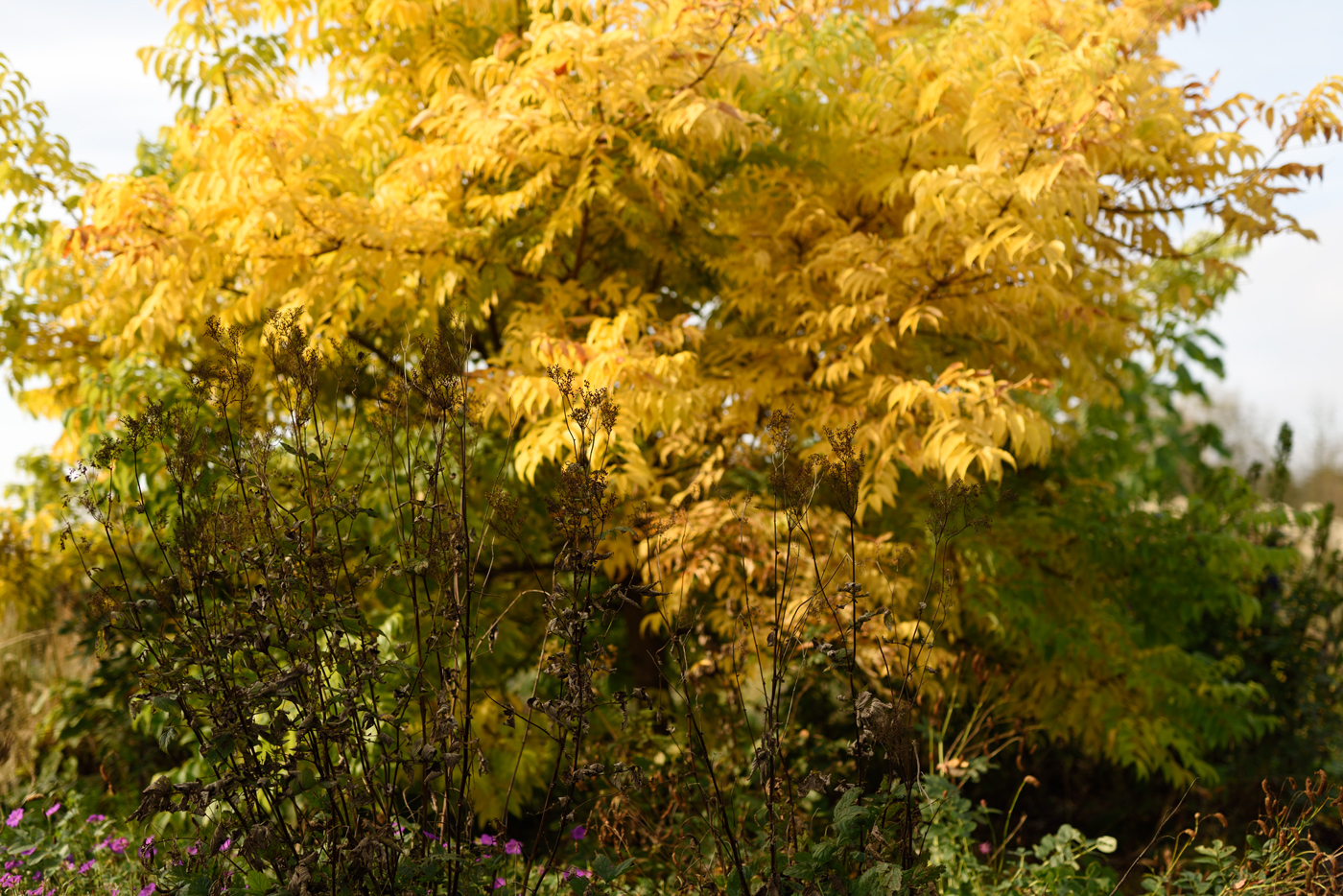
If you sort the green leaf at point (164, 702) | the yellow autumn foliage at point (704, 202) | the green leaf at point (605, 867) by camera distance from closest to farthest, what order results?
the green leaf at point (164, 702) < the green leaf at point (605, 867) < the yellow autumn foliage at point (704, 202)

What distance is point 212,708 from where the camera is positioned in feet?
6.82

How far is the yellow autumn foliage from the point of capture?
342cm

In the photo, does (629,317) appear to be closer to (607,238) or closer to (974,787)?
(607,238)

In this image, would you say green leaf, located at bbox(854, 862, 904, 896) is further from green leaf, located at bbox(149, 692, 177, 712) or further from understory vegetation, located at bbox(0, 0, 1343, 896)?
green leaf, located at bbox(149, 692, 177, 712)

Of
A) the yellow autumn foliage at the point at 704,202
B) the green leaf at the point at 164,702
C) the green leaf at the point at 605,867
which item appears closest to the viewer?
the green leaf at the point at 164,702

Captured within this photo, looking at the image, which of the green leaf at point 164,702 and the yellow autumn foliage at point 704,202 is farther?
the yellow autumn foliage at point 704,202

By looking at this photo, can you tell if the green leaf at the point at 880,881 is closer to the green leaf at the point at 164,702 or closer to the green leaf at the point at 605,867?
the green leaf at the point at 605,867

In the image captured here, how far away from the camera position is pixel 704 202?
4.58 meters

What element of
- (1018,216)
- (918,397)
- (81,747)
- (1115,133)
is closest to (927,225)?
(1018,216)

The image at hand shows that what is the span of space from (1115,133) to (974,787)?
136 inches

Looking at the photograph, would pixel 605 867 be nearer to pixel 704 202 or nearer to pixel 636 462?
pixel 636 462

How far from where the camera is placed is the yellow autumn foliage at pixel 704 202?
3.42 m

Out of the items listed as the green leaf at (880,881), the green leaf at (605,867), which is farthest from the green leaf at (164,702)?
the green leaf at (880,881)

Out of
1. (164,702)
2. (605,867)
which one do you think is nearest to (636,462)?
(605,867)
